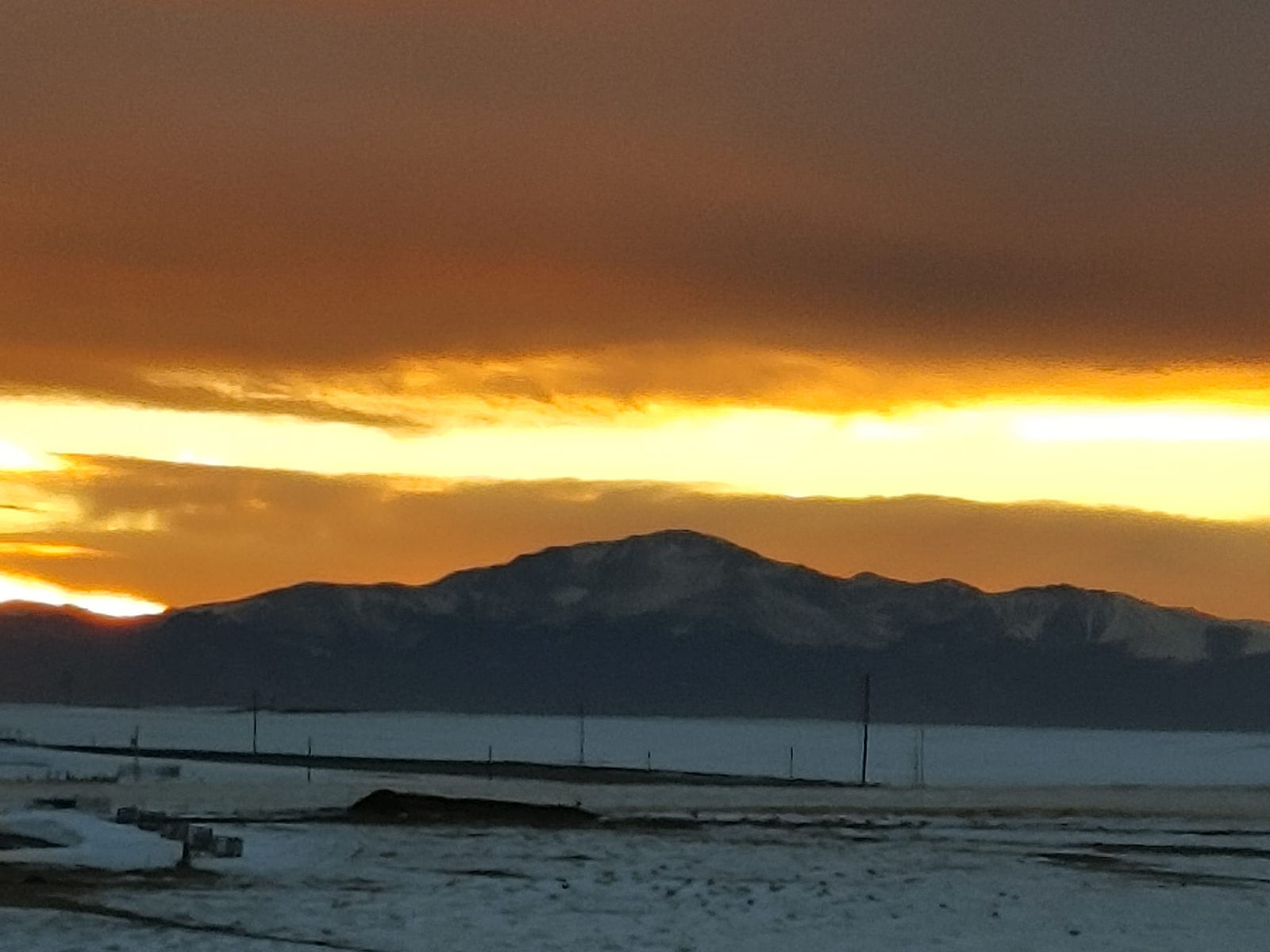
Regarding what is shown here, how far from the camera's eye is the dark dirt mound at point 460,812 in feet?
191

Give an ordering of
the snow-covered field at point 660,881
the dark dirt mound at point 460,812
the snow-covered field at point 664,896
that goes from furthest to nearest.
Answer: the dark dirt mound at point 460,812
the snow-covered field at point 660,881
the snow-covered field at point 664,896

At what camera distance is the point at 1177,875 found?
46.6 meters

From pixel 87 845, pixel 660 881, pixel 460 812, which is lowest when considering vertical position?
pixel 460 812

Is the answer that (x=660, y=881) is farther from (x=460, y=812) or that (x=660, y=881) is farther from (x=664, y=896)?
(x=460, y=812)

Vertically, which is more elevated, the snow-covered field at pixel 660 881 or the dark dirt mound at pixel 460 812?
the snow-covered field at pixel 660 881

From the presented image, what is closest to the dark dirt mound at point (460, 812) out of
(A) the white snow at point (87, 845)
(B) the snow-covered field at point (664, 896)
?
(B) the snow-covered field at point (664, 896)

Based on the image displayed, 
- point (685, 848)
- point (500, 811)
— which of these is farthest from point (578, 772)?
point (685, 848)

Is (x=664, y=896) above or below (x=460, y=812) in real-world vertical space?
above

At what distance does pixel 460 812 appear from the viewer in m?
61.8

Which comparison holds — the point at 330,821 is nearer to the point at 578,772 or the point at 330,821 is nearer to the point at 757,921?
the point at 757,921

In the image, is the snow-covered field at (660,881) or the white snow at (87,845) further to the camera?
the white snow at (87,845)

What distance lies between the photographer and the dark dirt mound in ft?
191

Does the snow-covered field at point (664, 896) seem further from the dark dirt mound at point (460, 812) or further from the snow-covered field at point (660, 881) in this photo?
the dark dirt mound at point (460, 812)

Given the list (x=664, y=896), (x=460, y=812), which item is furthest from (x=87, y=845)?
(x=460, y=812)
